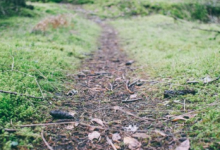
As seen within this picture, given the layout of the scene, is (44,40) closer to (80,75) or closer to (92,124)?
(80,75)

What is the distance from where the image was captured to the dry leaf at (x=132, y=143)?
187 centimetres

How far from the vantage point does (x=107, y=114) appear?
8.29 ft

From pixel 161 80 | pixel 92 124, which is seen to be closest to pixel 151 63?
pixel 161 80

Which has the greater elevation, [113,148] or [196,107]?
[196,107]

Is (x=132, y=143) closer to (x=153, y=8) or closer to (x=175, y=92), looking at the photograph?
(x=175, y=92)

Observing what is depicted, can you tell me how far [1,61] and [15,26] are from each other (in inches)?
188

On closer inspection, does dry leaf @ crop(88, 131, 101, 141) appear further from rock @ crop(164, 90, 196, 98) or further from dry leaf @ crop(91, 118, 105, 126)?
rock @ crop(164, 90, 196, 98)

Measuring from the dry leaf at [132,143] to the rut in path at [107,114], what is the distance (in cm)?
1

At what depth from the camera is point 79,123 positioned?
7.43ft

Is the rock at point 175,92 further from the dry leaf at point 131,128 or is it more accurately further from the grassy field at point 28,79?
the grassy field at point 28,79

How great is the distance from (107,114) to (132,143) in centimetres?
69

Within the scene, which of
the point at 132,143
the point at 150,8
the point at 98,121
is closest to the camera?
the point at 132,143

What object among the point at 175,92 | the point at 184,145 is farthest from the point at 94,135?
the point at 175,92

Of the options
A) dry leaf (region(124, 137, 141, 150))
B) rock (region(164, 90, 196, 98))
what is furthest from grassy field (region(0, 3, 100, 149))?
rock (region(164, 90, 196, 98))
